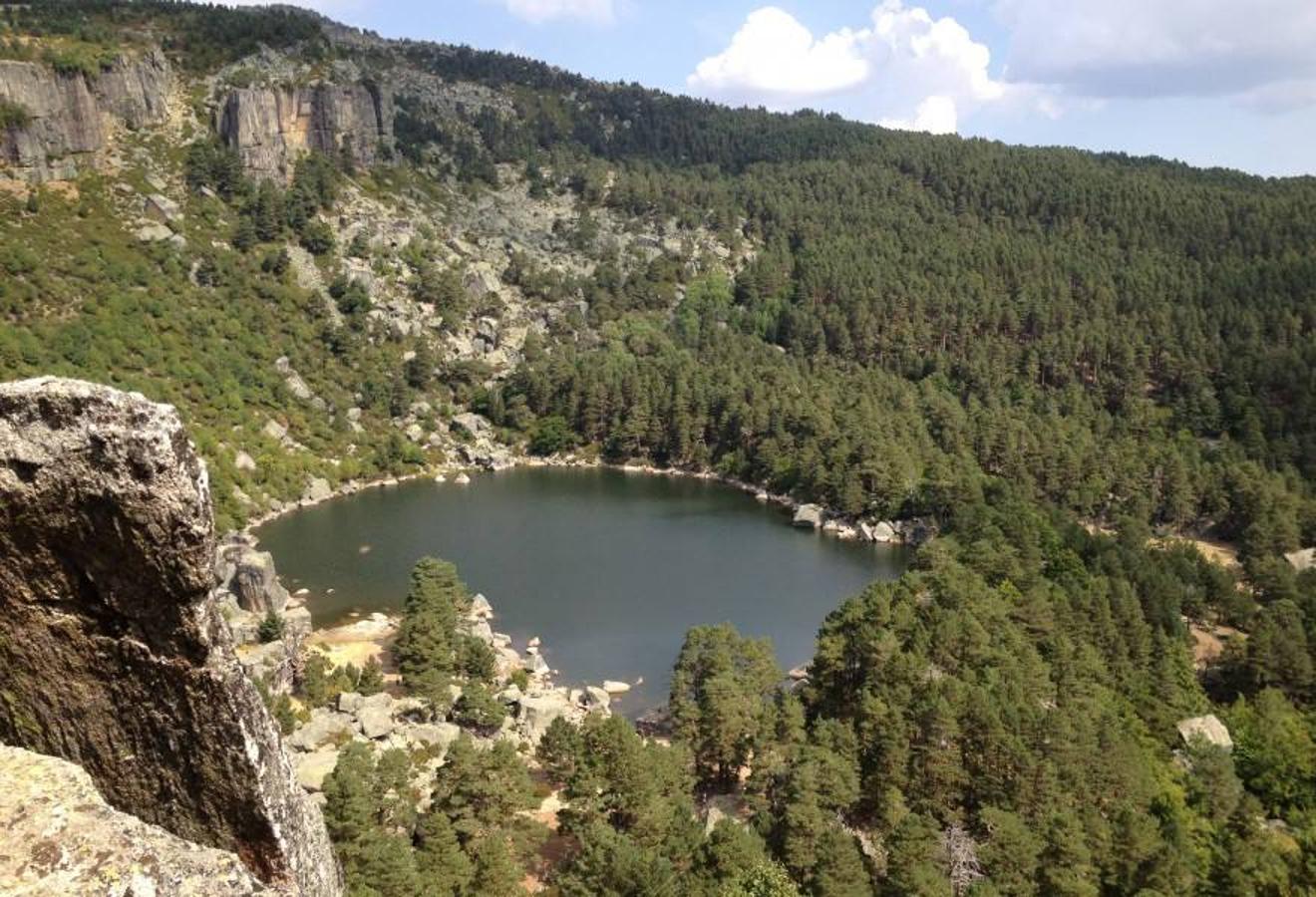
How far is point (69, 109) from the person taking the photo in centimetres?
8762

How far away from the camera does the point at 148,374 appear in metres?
65.8

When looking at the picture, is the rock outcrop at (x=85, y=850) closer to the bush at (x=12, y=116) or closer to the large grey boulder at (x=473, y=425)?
the large grey boulder at (x=473, y=425)

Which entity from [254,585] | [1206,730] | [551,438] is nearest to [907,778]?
[1206,730]

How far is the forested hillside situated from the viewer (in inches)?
936

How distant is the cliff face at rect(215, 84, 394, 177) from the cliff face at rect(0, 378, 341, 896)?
4321 inches

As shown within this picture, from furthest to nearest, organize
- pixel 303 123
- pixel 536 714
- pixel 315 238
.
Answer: pixel 303 123
pixel 315 238
pixel 536 714

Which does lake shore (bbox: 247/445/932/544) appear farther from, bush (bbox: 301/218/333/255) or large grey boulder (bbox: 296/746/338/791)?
large grey boulder (bbox: 296/746/338/791)

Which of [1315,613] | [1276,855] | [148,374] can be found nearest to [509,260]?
[148,374]

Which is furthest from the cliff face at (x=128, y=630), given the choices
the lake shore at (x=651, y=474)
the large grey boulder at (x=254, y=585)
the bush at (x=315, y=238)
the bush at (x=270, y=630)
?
the bush at (x=315, y=238)

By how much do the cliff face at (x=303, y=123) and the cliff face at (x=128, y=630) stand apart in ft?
360

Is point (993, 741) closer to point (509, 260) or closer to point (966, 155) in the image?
point (509, 260)

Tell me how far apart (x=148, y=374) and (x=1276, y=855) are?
70.4m

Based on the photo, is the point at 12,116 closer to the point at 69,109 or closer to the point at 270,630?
the point at 69,109

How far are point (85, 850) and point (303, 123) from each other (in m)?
122
